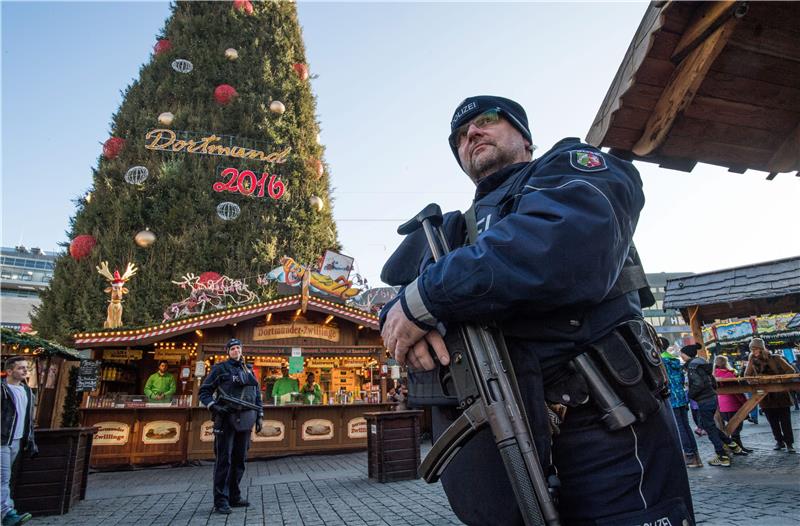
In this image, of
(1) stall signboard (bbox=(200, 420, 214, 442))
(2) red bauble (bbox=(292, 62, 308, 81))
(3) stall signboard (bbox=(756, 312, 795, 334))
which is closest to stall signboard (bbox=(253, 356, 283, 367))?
(1) stall signboard (bbox=(200, 420, 214, 442))

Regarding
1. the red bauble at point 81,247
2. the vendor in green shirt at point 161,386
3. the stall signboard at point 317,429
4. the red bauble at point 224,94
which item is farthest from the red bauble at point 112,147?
the stall signboard at point 317,429

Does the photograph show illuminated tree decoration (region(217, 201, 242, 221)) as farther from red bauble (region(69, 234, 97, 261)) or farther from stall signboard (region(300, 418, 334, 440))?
stall signboard (region(300, 418, 334, 440))

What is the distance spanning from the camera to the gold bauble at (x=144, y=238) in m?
22.2

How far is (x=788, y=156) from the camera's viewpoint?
2852 mm

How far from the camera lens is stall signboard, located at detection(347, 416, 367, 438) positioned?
12750 mm

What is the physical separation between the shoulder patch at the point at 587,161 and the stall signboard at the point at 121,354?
16.0 m

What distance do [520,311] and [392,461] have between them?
24.1 feet

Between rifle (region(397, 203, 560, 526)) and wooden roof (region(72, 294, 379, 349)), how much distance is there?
1082 cm

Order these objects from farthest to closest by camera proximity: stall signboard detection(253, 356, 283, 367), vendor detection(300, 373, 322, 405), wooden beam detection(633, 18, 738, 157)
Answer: stall signboard detection(253, 356, 283, 367) < vendor detection(300, 373, 322, 405) < wooden beam detection(633, 18, 738, 157)

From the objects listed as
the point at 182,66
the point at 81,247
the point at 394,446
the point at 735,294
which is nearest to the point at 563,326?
the point at 394,446

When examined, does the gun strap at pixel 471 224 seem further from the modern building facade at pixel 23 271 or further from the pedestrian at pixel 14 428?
the modern building facade at pixel 23 271

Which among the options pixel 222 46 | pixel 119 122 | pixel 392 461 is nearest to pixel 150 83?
pixel 119 122

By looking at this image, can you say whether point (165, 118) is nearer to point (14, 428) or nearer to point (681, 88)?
point (14, 428)

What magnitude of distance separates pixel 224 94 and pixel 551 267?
30.6 metres
